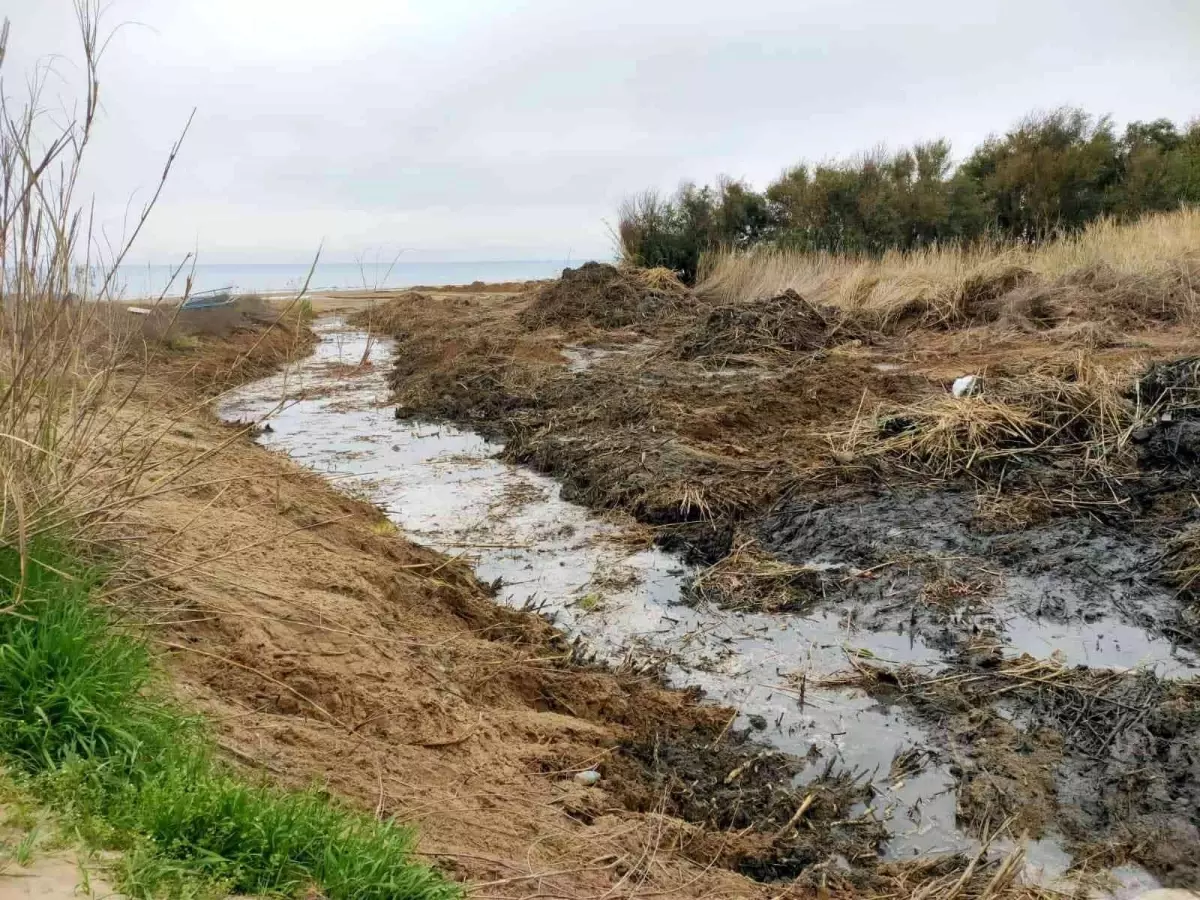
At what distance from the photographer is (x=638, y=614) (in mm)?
5309

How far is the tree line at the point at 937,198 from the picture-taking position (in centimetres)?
2194

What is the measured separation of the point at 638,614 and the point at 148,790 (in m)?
3.41

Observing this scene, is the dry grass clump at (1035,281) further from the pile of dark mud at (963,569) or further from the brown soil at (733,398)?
the pile of dark mud at (963,569)

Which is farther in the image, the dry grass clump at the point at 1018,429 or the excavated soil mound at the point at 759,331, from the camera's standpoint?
the excavated soil mound at the point at 759,331

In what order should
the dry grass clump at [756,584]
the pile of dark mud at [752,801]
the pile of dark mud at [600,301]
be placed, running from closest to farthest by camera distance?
the pile of dark mud at [752,801]
the dry grass clump at [756,584]
the pile of dark mud at [600,301]

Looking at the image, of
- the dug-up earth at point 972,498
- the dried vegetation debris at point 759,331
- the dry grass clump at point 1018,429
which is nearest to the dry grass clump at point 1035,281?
the dug-up earth at point 972,498

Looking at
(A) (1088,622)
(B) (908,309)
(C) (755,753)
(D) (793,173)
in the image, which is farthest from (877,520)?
(D) (793,173)

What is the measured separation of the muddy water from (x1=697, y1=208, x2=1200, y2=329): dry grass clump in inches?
352

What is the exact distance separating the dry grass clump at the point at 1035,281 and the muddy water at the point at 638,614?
893 cm

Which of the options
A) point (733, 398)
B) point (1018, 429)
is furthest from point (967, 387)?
point (733, 398)

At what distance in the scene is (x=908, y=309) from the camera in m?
15.2

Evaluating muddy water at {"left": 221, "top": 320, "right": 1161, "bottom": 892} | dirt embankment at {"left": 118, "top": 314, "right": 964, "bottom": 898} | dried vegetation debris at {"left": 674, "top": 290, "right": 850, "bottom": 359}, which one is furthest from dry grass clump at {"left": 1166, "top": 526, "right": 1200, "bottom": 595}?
dried vegetation debris at {"left": 674, "top": 290, "right": 850, "bottom": 359}

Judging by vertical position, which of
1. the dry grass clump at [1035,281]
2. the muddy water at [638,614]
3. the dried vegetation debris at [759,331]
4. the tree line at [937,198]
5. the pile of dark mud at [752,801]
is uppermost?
the tree line at [937,198]

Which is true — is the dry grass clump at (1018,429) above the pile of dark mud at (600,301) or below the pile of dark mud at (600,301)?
below
